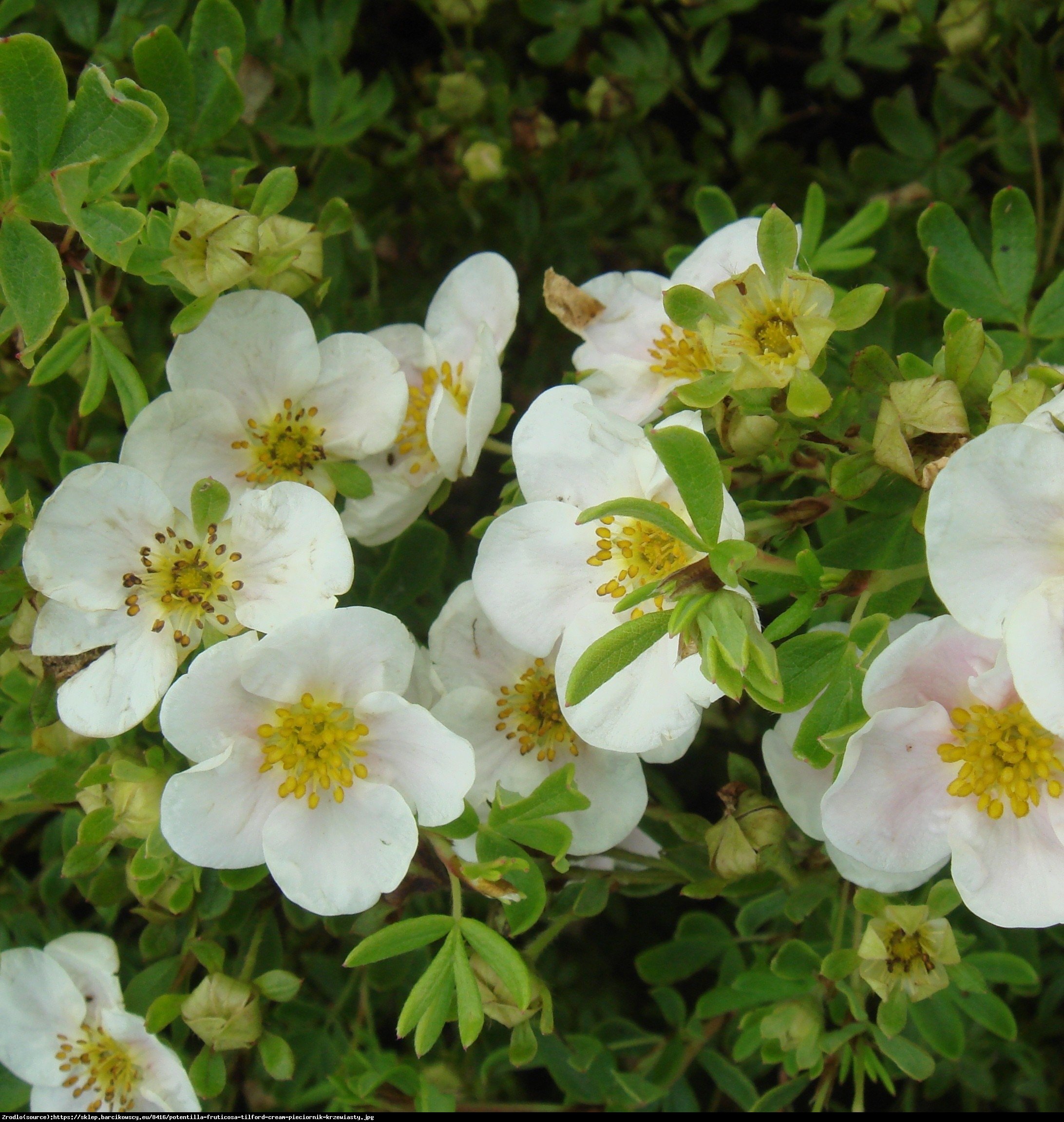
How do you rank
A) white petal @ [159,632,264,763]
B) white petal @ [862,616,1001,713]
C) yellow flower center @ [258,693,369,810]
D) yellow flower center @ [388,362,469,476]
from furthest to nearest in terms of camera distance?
yellow flower center @ [388,362,469,476], yellow flower center @ [258,693,369,810], white petal @ [159,632,264,763], white petal @ [862,616,1001,713]

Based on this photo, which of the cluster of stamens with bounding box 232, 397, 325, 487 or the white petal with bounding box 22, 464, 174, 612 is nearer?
the white petal with bounding box 22, 464, 174, 612

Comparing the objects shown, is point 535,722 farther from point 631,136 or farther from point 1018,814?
point 631,136

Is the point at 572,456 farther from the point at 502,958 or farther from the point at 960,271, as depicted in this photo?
the point at 960,271

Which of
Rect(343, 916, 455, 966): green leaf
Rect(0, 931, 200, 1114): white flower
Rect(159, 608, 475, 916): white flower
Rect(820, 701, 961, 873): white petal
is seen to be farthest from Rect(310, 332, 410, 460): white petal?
Rect(0, 931, 200, 1114): white flower

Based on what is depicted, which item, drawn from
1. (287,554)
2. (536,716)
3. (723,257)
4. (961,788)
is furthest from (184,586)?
(961,788)

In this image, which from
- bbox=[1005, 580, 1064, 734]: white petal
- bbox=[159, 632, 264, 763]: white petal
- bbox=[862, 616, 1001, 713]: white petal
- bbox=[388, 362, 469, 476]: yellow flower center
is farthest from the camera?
bbox=[388, 362, 469, 476]: yellow flower center

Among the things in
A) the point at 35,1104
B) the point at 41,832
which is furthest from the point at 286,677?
the point at 41,832

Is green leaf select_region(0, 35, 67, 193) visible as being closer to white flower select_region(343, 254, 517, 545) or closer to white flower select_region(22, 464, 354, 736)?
white flower select_region(22, 464, 354, 736)
